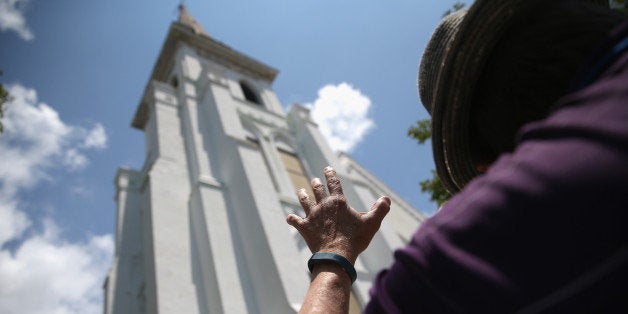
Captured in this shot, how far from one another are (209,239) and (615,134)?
989cm

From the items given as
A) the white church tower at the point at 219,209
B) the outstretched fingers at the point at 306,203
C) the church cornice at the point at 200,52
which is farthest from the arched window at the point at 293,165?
the outstretched fingers at the point at 306,203

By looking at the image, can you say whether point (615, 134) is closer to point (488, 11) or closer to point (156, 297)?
point (488, 11)

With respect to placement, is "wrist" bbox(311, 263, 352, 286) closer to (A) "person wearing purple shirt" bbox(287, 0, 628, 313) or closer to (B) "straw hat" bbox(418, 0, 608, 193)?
(A) "person wearing purple shirt" bbox(287, 0, 628, 313)

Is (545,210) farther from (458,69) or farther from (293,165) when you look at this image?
(293,165)

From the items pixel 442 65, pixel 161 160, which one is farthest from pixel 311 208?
pixel 161 160

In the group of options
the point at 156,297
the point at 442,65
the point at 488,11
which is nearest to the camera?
the point at 488,11

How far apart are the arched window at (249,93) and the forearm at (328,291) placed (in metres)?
19.5

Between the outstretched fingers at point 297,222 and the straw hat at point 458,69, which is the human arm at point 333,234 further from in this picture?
the straw hat at point 458,69

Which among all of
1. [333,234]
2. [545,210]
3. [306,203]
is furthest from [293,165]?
[545,210]

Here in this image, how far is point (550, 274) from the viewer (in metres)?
0.61

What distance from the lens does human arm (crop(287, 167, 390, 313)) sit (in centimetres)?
105

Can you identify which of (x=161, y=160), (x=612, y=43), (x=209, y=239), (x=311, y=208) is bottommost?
(x=612, y=43)

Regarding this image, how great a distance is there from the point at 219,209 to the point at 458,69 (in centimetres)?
1012

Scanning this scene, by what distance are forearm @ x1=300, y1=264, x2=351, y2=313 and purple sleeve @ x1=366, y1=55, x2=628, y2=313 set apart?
0.97ft
